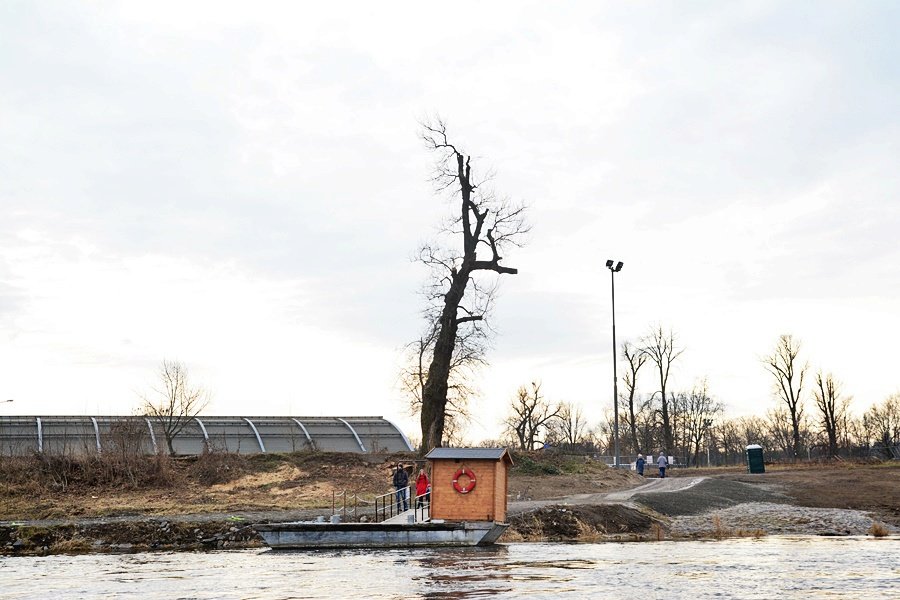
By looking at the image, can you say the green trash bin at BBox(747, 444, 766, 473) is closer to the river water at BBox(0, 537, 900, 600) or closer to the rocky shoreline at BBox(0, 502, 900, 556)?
the rocky shoreline at BBox(0, 502, 900, 556)

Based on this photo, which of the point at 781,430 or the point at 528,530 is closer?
the point at 528,530

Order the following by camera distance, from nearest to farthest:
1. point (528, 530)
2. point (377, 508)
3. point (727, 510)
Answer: point (528, 530) → point (377, 508) → point (727, 510)

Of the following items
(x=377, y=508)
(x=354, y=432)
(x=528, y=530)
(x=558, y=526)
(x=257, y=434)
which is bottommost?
(x=528, y=530)

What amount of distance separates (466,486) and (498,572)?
8.94 meters

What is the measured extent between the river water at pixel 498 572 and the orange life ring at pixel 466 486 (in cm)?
213

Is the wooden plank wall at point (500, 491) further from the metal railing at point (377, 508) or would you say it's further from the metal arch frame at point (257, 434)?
the metal arch frame at point (257, 434)

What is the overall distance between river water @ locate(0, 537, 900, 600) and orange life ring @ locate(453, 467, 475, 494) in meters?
2.13

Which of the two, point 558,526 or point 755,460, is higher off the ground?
point 755,460

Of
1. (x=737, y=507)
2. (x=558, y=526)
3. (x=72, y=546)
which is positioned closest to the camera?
(x=72, y=546)

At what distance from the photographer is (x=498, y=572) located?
20.1 metres

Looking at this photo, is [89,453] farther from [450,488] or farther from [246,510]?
[450,488]

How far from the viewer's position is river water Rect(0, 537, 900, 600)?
55.3 ft

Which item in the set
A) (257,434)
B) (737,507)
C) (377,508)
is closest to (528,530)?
(377,508)

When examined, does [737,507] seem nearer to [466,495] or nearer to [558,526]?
[558,526]
